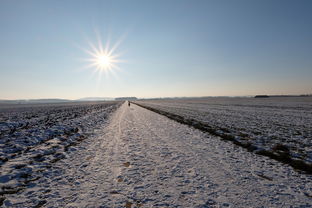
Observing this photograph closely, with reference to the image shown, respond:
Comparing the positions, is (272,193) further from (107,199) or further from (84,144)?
(84,144)

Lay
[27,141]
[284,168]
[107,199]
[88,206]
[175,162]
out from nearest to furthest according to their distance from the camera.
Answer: [88,206] → [107,199] → [284,168] → [175,162] → [27,141]

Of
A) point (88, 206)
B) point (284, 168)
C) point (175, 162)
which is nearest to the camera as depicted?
point (88, 206)

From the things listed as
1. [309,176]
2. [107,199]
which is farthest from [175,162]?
[309,176]

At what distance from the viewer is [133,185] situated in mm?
3861

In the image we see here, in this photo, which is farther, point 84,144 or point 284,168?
point 84,144

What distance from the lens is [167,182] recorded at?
156 inches

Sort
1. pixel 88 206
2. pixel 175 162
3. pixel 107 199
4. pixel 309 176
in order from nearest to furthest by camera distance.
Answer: pixel 88 206, pixel 107 199, pixel 309 176, pixel 175 162


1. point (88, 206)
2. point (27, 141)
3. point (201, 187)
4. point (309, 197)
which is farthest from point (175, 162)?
point (27, 141)

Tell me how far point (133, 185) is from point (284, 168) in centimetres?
489

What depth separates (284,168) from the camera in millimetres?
4730

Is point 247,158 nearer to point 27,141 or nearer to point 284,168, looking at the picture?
point 284,168

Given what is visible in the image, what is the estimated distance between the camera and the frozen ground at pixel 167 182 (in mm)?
3221

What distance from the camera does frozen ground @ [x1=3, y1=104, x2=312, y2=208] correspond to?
10.6 ft

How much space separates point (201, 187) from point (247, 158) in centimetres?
302
